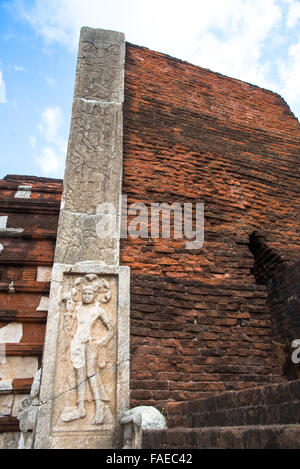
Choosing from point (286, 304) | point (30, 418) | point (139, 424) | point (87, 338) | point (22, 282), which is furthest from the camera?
point (286, 304)

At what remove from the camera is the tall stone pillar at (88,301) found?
284cm

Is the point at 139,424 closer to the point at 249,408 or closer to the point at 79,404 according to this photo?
the point at 79,404

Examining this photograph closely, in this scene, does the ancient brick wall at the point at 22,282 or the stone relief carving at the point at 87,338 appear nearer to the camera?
the stone relief carving at the point at 87,338

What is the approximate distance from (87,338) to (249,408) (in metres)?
1.70

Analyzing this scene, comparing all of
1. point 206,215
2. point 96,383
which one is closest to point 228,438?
point 96,383

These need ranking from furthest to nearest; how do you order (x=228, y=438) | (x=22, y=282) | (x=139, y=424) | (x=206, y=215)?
1. (x=206, y=215)
2. (x=22, y=282)
3. (x=139, y=424)
4. (x=228, y=438)

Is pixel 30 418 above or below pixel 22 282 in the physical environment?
below

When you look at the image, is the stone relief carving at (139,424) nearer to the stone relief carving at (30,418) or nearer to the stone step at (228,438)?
the stone step at (228,438)

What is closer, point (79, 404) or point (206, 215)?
point (79, 404)

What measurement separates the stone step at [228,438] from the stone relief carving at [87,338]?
76cm

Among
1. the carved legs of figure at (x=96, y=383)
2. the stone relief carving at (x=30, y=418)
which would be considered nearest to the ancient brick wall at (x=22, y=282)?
the stone relief carving at (x=30, y=418)

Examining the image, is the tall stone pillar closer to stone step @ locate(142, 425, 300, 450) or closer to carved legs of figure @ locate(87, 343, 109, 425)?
carved legs of figure @ locate(87, 343, 109, 425)

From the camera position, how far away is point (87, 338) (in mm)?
3104

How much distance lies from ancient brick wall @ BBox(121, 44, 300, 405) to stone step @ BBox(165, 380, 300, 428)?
0.78 meters
